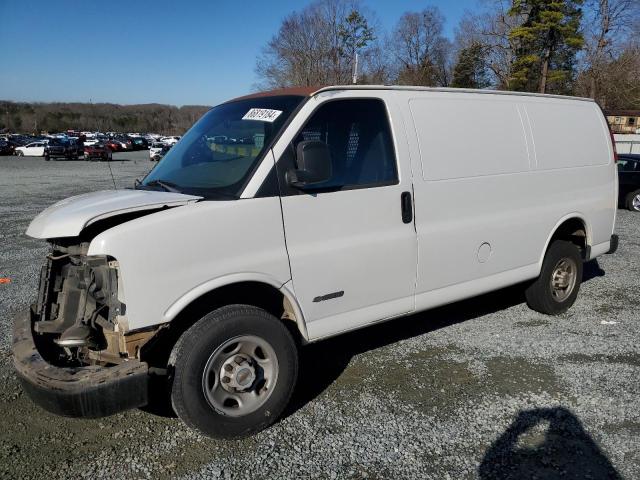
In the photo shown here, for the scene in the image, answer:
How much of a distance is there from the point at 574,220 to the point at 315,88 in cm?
333

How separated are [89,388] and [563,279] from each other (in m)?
4.75

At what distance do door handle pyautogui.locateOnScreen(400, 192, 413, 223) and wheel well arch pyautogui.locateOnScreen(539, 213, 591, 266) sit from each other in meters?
1.96

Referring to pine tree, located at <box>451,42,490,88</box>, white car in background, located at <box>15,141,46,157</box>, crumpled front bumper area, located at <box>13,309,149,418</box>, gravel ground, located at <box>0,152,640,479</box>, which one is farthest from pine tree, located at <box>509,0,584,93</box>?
crumpled front bumper area, located at <box>13,309,149,418</box>

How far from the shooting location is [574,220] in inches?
219

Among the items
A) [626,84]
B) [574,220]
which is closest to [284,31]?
[626,84]

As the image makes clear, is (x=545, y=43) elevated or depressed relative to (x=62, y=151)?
elevated

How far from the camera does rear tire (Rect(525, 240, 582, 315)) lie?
17.8 feet

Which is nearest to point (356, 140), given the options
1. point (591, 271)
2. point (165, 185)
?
point (165, 185)

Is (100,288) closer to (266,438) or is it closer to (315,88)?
(266,438)

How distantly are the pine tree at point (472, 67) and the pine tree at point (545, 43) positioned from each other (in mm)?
5112

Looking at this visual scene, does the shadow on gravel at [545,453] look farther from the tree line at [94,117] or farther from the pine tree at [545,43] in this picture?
the tree line at [94,117]

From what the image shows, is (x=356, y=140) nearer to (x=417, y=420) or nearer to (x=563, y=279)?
(x=417, y=420)

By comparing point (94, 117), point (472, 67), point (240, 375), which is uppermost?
point (94, 117)

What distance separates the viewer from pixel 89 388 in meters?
2.84
